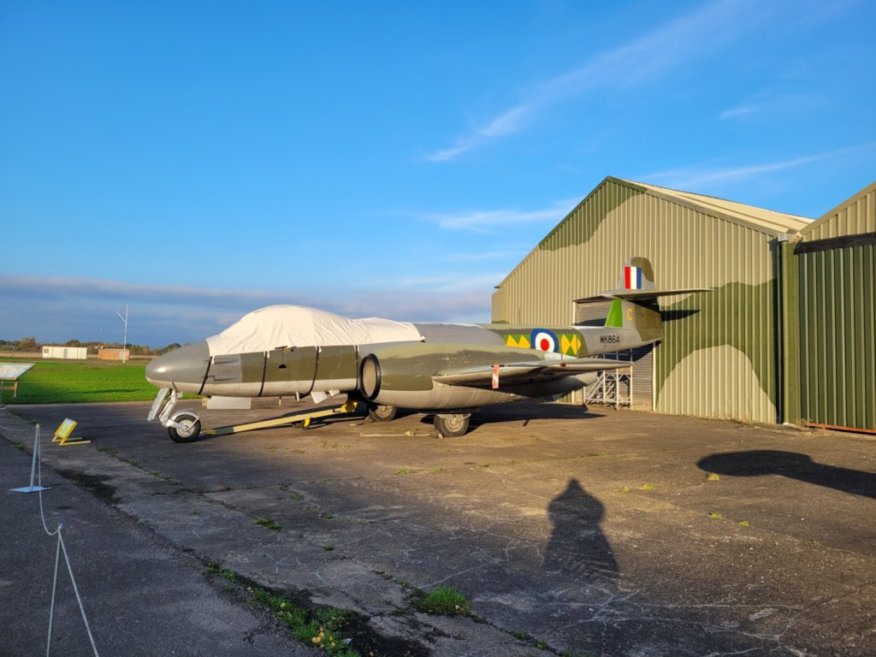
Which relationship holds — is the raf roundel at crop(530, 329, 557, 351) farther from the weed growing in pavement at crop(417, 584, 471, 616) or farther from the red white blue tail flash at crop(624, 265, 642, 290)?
the weed growing in pavement at crop(417, 584, 471, 616)

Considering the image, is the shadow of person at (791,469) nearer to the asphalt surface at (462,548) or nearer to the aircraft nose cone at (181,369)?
the asphalt surface at (462,548)

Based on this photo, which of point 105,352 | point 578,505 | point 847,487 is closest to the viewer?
point 578,505

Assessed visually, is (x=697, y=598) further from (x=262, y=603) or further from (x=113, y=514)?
(x=113, y=514)

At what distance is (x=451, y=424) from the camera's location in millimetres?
13227

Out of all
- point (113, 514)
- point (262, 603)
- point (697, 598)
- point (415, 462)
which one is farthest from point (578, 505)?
point (113, 514)

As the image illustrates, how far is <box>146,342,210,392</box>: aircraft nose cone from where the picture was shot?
11.3 m

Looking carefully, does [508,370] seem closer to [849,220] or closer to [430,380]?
[430,380]

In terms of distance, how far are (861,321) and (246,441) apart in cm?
1404

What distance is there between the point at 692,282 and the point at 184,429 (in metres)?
14.4

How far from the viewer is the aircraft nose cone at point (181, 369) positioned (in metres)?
11.3

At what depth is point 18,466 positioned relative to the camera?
942 centimetres

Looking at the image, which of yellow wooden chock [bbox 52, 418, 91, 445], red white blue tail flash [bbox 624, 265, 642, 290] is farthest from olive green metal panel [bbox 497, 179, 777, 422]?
yellow wooden chock [bbox 52, 418, 91, 445]

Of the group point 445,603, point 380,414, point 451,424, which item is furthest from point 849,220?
point 445,603

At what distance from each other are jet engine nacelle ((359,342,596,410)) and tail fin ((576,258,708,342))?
512cm
